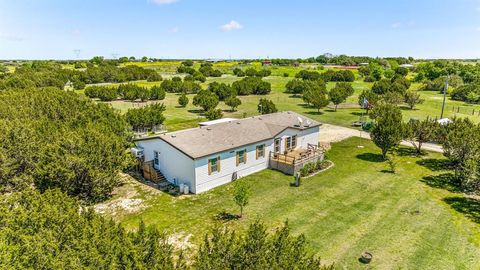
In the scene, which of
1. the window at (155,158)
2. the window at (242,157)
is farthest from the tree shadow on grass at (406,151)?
the window at (155,158)

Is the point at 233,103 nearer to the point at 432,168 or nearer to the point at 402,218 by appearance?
the point at 432,168

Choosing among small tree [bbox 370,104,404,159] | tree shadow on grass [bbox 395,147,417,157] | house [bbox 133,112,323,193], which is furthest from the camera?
tree shadow on grass [bbox 395,147,417,157]

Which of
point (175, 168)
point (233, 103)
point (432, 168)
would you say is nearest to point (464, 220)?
point (432, 168)

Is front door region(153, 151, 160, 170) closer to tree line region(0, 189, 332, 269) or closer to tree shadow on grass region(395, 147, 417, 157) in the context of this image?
tree line region(0, 189, 332, 269)

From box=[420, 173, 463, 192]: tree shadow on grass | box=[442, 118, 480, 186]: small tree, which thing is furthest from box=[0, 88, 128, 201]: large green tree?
box=[442, 118, 480, 186]: small tree

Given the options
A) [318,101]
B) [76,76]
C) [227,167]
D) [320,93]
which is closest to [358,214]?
[227,167]

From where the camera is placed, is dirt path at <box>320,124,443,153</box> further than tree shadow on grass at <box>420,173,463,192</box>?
Yes
